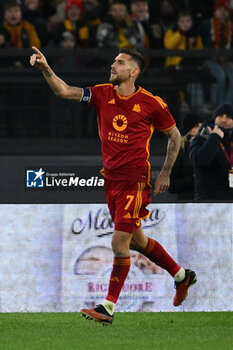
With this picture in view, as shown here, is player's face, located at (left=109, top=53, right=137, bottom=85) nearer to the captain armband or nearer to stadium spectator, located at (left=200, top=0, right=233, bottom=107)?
the captain armband

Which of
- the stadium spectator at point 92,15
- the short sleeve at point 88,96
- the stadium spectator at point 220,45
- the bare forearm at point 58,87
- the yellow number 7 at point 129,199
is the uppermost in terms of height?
the bare forearm at point 58,87

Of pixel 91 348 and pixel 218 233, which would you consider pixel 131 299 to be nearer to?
pixel 218 233

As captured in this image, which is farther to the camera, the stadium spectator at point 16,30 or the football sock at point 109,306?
the stadium spectator at point 16,30

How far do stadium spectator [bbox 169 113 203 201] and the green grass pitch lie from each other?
226cm

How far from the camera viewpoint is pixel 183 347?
6.60m

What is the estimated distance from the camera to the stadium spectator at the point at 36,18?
553 inches

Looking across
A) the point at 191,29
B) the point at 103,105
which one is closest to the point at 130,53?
the point at 103,105

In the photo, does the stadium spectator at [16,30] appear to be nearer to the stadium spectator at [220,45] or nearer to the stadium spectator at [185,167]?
the stadium spectator at [220,45]

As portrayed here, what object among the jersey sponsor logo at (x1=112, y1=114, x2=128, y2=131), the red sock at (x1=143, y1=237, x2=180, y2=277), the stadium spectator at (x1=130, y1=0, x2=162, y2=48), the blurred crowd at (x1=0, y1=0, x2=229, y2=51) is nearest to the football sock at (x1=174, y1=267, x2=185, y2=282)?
the red sock at (x1=143, y1=237, x2=180, y2=277)

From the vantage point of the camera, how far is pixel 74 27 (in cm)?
1409

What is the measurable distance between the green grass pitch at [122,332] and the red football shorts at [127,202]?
83cm

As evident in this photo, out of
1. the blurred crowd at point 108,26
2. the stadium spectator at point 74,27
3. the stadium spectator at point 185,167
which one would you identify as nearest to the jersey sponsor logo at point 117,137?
the stadium spectator at point 185,167

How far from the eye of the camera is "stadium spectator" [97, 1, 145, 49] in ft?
45.3

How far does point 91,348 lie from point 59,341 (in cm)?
47
